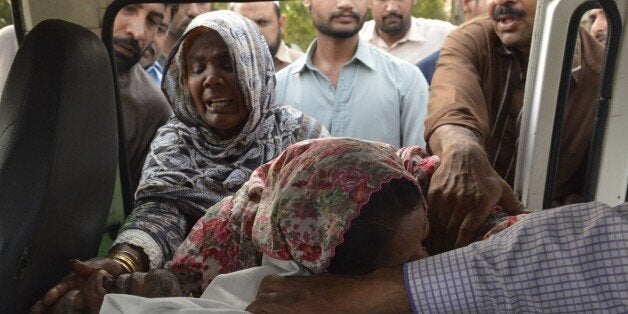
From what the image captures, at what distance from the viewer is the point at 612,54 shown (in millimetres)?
2539

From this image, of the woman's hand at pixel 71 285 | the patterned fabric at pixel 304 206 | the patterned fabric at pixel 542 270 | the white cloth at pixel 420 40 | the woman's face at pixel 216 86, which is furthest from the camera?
the white cloth at pixel 420 40

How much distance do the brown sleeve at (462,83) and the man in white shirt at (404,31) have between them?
213 centimetres

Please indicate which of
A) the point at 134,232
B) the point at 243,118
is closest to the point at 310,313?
the point at 134,232

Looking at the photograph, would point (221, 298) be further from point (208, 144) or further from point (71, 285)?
point (208, 144)

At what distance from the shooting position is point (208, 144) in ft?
10.3

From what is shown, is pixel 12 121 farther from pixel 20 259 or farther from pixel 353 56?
pixel 353 56

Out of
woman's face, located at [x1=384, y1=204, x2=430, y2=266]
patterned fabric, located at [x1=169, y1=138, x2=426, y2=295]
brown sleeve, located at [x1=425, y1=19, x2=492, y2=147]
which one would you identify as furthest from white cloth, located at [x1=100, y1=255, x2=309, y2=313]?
brown sleeve, located at [x1=425, y1=19, x2=492, y2=147]

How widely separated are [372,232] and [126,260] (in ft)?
3.02

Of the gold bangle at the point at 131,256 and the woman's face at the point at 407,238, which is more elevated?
the woman's face at the point at 407,238

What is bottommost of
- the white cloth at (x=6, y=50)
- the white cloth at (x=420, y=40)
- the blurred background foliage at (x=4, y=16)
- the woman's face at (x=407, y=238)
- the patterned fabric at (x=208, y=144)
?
the white cloth at (x=420, y=40)

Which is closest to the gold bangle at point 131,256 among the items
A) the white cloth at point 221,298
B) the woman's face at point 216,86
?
the white cloth at point 221,298

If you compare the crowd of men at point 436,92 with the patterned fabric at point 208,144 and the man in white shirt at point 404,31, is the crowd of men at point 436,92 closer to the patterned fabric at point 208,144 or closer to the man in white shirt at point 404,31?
the man in white shirt at point 404,31

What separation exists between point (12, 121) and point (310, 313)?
794 mm

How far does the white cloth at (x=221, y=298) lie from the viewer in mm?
1847
